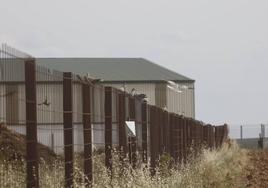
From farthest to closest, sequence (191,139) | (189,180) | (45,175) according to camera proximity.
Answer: (191,139) → (189,180) → (45,175)

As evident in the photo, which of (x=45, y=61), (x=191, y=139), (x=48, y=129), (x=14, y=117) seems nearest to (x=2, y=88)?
(x=14, y=117)

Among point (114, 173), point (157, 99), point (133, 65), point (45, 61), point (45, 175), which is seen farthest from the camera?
point (133, 65)

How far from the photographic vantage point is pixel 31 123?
863 centimetres

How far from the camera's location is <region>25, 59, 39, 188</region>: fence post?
8625mm

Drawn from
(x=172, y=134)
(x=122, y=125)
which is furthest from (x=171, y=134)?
(x=122, y=125)

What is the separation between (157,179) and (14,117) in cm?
670

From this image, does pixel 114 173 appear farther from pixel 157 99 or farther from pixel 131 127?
pixel 157 99

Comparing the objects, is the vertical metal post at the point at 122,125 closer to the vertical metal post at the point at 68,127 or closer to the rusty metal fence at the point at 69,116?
the rusty metal fence at the point at 69,116

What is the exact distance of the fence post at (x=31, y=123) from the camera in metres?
8.62

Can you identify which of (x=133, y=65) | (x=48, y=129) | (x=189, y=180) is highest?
(x=133, y=65)

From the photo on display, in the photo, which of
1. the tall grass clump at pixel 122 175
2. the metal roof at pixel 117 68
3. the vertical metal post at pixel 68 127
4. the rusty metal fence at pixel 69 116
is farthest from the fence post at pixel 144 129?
the metal roof at pixel 117 68

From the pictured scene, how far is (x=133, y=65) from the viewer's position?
7625cm

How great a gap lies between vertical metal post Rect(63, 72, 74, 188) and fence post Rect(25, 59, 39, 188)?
5.41ft

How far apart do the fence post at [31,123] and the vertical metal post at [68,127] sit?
5.41 ft
